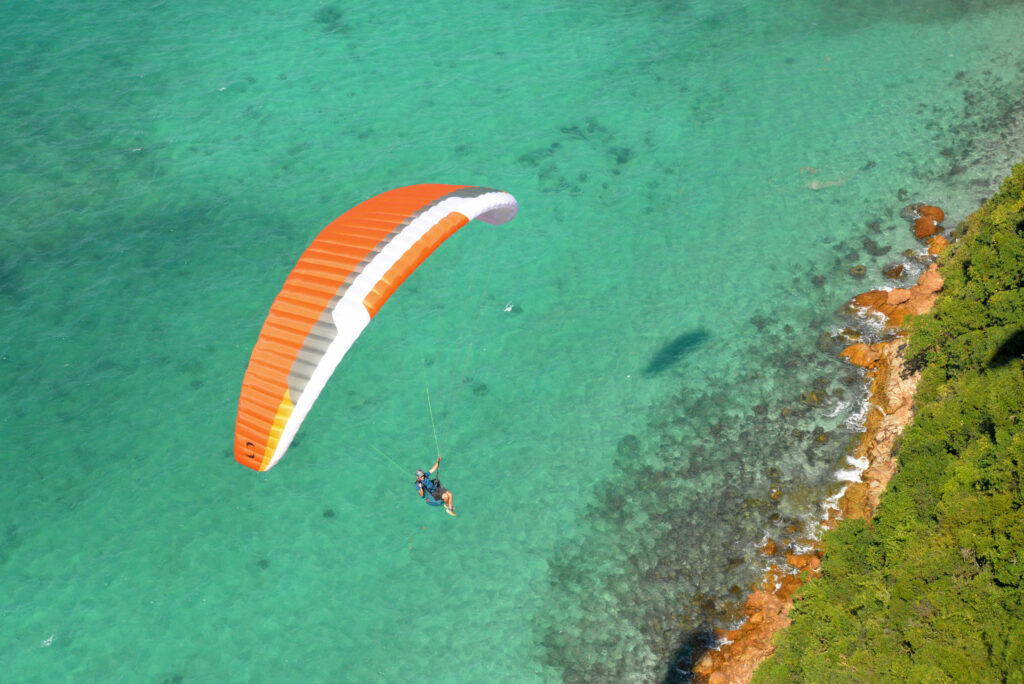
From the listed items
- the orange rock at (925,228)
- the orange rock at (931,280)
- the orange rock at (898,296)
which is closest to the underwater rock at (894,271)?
the orange rock at (931,280)

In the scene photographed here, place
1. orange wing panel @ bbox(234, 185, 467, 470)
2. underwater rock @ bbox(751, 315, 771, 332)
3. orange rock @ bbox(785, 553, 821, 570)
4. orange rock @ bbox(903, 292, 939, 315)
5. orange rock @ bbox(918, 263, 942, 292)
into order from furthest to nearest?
underwater rock @ bbox(751, 315, 771, 332) → orange rock @ bbox(918, 263, 942, 292) → orange rock @ bbox(903, 292, 939, 315) → orange rock @ bbox(785, 553, 821, 570) → orange wing panel @ bbox(234, 185, 467, 470)

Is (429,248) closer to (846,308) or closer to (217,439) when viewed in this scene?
(217,439)

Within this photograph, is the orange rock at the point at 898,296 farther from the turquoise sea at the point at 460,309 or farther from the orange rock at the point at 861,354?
the orange rock at the point at 861,354

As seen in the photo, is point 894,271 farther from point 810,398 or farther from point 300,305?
point 300,305

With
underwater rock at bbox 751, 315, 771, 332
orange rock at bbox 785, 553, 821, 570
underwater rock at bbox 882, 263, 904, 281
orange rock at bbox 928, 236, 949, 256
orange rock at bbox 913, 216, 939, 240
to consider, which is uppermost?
orange rock at bbox 913, 216, 939, 240

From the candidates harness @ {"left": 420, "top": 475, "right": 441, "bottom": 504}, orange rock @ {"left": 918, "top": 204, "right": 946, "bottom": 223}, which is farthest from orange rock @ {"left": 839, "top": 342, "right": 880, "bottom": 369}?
harness @ {"left": 420, "top": 475, "right": 441, "bottom": 504}

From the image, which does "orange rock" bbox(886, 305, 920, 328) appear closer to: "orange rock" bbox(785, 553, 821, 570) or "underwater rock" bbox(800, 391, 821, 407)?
"underwater rock" bbox(800, 391, 821, 407)
